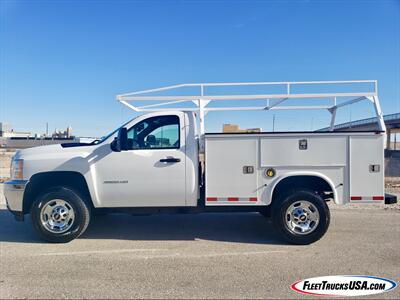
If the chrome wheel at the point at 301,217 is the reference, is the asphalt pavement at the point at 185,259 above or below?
below

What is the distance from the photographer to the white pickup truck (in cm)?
486

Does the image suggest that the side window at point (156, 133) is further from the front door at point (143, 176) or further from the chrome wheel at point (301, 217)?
the chrome wheel at point (301, 217)

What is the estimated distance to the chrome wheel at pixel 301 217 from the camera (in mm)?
4926

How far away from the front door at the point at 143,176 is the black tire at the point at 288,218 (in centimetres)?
160

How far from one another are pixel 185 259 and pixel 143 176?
149 cm

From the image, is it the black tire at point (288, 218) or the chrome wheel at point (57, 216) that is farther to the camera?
the chrome wheel at point (57, 216)

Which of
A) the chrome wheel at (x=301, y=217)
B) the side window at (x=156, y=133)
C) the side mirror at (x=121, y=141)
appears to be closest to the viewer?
the side mirror at (x=121, y=141)

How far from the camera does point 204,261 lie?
13.8ft

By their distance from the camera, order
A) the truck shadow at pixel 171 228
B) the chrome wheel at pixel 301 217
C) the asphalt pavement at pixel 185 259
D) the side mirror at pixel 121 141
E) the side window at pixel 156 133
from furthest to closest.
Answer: the truck shadow at pixel 171 228
the side window at pixel 156 133
the chrome wheel at pixel 301 217
the side mirror at pixel 121 141
the asphalt pavement at pixel 185 259

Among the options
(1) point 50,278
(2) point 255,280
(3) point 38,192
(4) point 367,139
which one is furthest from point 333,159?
(3) point 38,192

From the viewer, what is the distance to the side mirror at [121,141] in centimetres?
479

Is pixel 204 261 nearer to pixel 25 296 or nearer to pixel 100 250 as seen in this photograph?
pixel 100 250

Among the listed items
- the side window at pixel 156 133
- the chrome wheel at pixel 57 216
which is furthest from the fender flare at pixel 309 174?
the chrome wheel at pixel 57 216

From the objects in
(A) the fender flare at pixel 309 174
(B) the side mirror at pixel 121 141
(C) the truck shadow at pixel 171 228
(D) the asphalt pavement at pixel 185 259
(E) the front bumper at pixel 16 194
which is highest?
(B) the side mirror at pixel 121 141
